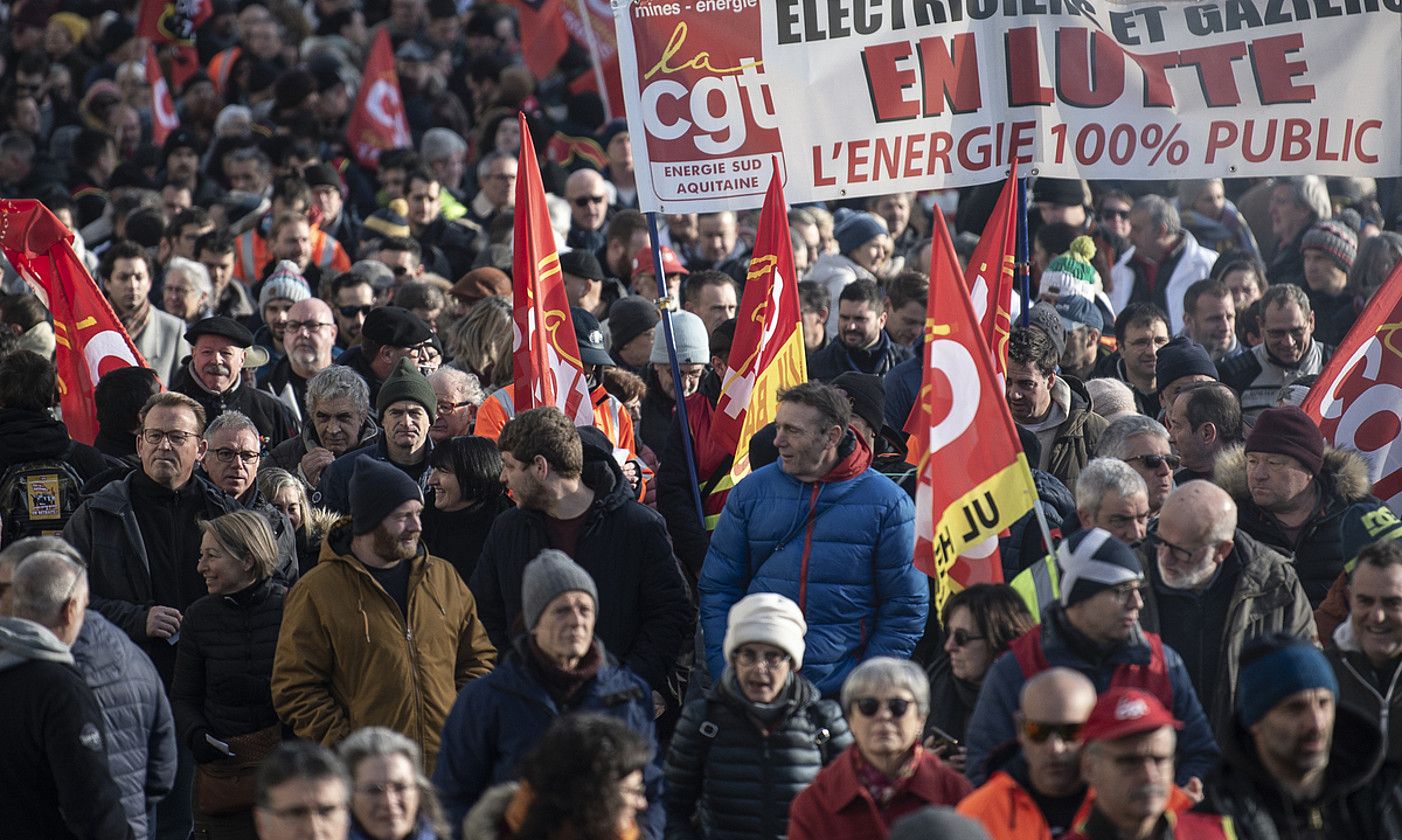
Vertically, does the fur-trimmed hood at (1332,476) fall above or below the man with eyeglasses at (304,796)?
below

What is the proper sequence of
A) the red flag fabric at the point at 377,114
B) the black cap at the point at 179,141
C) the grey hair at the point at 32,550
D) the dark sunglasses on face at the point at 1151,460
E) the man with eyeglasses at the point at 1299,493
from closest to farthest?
the grey hair at the point at 32,550 → the man with eyeglasses at the point at 1299,493 → the dark sunglasses on face at the point at 1151,460 → the black cap at the point at 179,141 → the red flag fabric at the point at 377,114

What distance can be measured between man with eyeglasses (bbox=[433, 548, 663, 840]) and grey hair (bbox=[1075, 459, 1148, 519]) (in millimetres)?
1871

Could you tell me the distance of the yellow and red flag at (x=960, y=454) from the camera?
275 inches

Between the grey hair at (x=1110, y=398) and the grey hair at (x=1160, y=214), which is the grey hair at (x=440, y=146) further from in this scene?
the grey hair at (x=1110, y=398)

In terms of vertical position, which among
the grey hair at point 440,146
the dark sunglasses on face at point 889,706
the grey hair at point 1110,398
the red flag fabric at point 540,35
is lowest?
the grey hair at point 1110,398

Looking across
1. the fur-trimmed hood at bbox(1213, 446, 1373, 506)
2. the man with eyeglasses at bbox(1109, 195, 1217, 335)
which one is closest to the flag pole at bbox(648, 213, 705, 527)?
the fur-trimmed hood at bbox(1213, 446, 1373, 506)

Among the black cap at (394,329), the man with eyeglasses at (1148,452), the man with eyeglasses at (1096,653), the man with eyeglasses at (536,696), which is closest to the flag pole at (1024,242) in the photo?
the man with eyeglasses at (1148,452)

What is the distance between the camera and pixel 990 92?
30.6 ft

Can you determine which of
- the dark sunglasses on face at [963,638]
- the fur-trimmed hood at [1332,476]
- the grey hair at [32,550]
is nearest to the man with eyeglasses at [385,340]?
the grey hair at [32,550]

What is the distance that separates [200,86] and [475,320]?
10071mm

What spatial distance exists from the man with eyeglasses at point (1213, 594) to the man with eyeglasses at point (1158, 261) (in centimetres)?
642

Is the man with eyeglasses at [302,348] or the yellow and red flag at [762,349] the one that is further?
the man with eyeglasses at [302,348]

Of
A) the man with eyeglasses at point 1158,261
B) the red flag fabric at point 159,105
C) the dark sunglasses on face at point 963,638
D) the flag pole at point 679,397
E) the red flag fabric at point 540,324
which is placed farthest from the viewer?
the red flag fabric at point 159,105

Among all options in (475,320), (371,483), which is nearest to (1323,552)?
(371,483)
